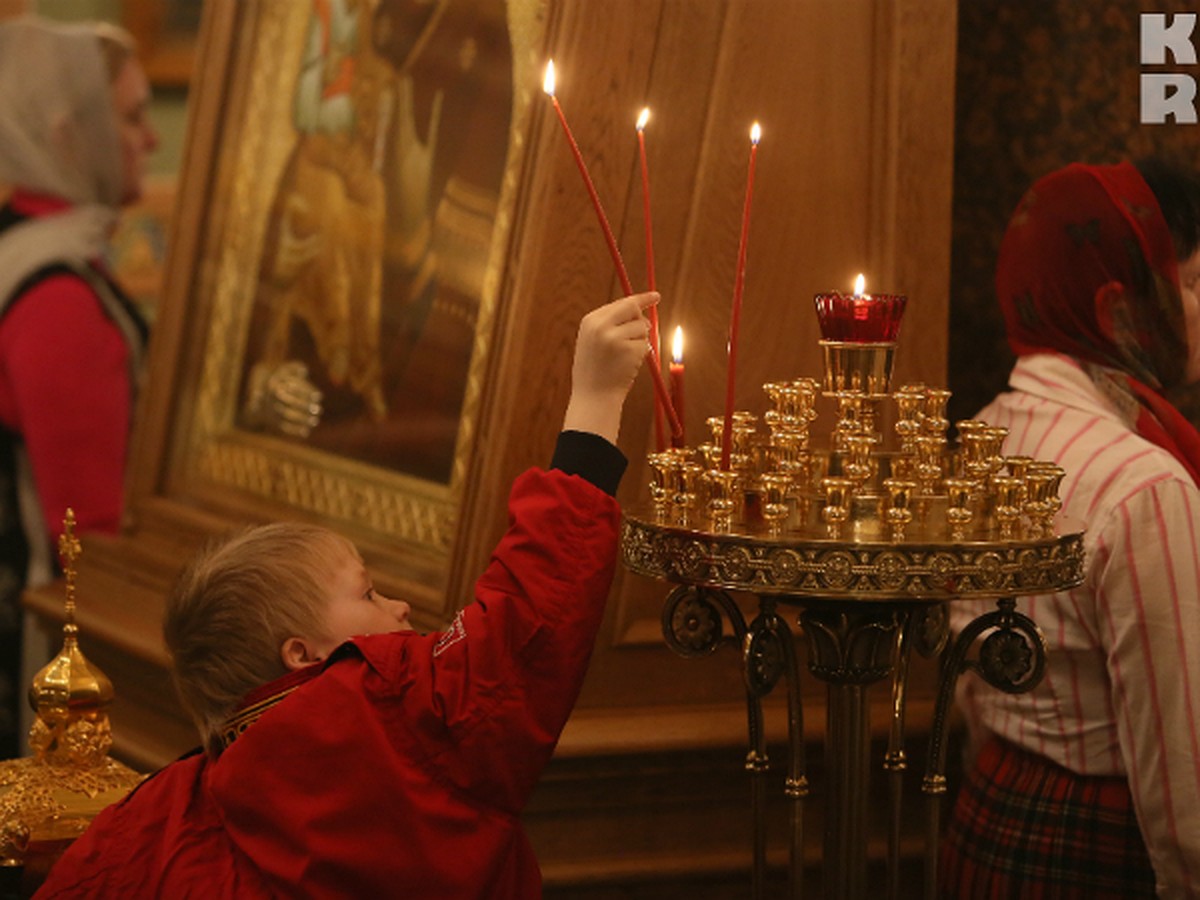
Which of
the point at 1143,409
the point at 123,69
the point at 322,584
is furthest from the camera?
the point at 123,69

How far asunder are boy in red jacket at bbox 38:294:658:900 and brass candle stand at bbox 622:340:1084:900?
98 millimetres

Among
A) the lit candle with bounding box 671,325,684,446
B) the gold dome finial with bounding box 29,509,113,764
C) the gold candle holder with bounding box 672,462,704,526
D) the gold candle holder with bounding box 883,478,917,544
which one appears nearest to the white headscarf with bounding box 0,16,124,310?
the gold dome finial with bounding box 29,509,113,764

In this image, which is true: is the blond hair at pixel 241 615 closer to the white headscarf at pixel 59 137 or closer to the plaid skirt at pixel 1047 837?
the plaid skirt at pixel 1047 837

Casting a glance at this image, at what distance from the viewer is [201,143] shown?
12.4ft

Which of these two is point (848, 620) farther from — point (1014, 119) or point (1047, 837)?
point (1014, 119)

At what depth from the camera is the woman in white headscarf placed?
4.45 m

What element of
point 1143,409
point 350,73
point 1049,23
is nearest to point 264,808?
point 1143,409

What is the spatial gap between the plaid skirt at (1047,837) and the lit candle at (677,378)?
788mm

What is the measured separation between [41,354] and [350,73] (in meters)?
1.52

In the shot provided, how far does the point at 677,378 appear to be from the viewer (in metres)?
1.90

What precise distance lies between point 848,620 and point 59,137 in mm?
3531

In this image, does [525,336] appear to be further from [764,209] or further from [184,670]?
[184,670]

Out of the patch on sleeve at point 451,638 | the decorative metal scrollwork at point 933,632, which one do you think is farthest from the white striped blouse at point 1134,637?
the patch on sleeve at point 451,638

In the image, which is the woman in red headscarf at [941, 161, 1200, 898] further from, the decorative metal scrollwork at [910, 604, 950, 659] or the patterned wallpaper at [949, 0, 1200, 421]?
the patterned wallpaper at [949, 0, 1200, 421]
